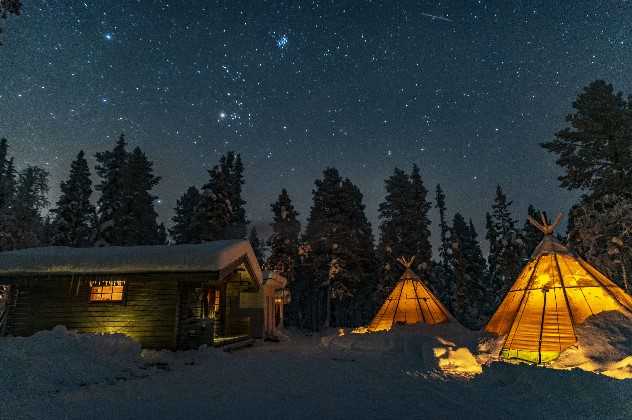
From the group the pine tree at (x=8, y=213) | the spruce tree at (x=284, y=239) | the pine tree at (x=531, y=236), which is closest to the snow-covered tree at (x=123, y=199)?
the pine tree at (x=8, y=213)

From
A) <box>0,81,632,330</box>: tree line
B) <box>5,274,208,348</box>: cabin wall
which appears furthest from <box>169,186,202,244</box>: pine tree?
<box>5,274,208,348</box>: cabin wall

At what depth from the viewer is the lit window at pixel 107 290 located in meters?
12.1

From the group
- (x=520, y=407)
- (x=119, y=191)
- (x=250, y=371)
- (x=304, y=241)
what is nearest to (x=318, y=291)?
(x=304, y=241)

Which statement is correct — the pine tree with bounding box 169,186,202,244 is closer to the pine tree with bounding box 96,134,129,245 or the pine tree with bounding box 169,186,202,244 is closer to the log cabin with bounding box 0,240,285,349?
the pine tree with bounding box 96,134,129,245

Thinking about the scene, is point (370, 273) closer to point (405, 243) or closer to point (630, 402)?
point (405, 243)

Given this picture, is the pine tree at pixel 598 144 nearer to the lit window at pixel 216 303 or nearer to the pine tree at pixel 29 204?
the lit window at pixel 216 303

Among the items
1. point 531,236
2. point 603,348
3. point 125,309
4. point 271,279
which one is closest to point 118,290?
point 125,309

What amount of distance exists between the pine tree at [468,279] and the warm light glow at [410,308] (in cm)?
1570

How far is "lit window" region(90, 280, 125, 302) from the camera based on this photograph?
12.1m

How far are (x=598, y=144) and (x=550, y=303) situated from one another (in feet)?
33.9

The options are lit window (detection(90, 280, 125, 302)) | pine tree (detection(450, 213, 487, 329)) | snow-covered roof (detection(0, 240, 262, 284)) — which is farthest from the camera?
pine tree (detection(450, 213, 487, 329))

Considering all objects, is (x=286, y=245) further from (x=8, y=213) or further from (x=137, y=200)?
(x=8, y=213)

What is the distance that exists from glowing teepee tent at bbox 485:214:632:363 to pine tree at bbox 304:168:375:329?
18.7 meters

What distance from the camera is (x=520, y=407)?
17.3ft
